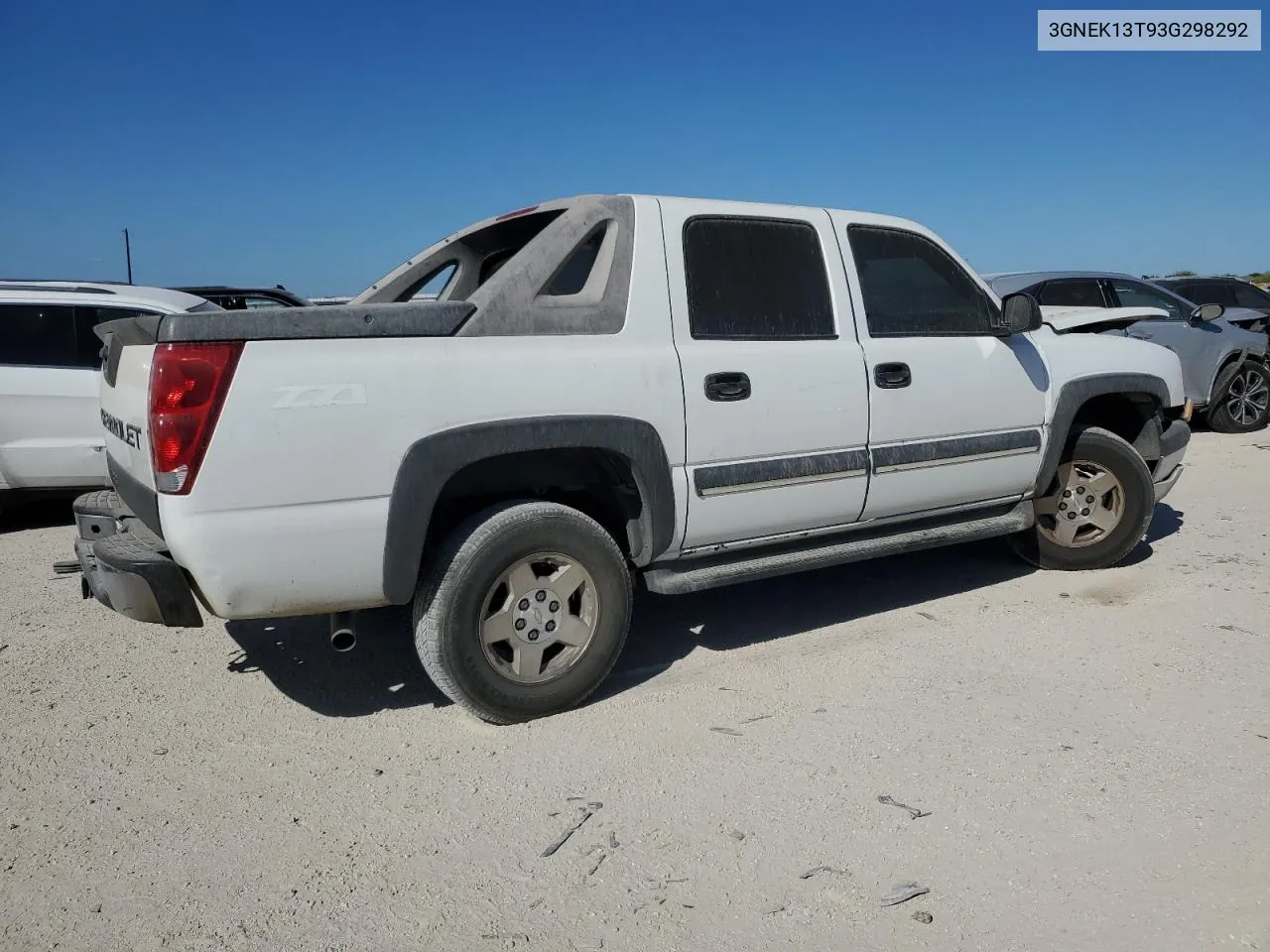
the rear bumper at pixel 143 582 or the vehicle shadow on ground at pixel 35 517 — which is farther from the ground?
the rear bumper at pixel 143 582

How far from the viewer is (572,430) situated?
3.46 m

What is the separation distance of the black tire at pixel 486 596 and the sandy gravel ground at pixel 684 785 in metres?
0.14

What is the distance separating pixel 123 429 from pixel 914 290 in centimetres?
327

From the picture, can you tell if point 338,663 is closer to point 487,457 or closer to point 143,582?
point 143,582

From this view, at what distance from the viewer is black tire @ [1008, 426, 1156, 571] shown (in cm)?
500

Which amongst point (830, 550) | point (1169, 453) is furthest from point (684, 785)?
point (1169, 453)

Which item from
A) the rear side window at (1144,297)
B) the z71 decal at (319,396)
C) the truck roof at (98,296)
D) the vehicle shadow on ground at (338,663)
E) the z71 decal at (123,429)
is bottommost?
the vehicle shadow on ground at (338,663)

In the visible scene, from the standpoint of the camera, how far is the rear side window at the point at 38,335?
21.6 ft

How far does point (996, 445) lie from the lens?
453cm

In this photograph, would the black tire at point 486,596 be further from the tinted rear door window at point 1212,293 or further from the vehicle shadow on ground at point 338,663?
the tinted rear door window at point 1212,293

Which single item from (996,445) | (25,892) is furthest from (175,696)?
(996,445)

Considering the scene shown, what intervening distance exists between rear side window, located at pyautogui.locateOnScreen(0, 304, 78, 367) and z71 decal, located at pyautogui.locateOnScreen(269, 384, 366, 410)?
4520 mm

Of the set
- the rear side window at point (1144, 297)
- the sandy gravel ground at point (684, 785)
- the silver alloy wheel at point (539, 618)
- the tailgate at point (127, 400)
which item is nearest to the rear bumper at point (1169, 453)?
the sandy gravel ground at point (684, 785)

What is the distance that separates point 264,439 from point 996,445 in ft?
10.4
